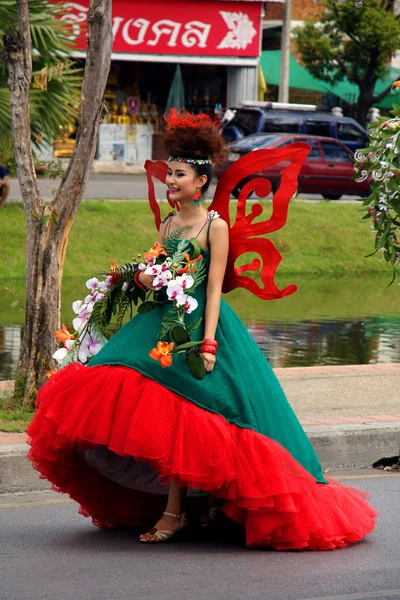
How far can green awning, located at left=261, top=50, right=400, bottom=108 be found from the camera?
36688mm

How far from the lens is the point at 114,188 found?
25.0 metres

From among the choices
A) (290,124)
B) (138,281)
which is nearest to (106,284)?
(138,281)

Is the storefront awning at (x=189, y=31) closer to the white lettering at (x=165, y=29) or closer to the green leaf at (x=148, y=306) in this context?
the white lettering at (x=165, y=29)

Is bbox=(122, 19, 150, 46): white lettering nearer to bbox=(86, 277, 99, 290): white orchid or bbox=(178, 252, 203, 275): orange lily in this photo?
bbox=(86, 277, 99, 290): white orchid

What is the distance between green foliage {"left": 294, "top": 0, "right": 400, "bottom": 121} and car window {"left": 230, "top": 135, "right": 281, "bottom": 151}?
982 cm

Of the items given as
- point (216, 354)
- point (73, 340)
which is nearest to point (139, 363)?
point (216, 354)

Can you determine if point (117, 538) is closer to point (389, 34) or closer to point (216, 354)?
point (216, 354)

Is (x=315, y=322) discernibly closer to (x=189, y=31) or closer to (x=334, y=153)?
(x=334, y=153)

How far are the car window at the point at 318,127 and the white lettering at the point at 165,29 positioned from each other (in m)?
5.21

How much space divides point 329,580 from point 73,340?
64.2 inches

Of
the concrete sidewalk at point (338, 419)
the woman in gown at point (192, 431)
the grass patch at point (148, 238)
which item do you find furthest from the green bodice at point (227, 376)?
the grass patch at point (148, 238)

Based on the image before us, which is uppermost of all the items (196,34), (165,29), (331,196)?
(165,29)

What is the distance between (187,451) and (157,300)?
0.72m

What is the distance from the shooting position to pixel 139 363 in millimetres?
4922
